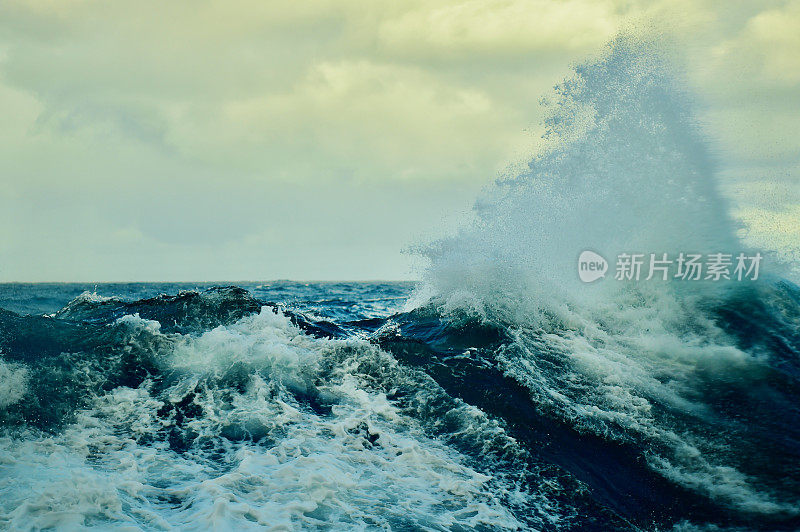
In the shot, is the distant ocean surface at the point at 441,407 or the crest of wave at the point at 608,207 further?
the crest of wave at the point at 608,207

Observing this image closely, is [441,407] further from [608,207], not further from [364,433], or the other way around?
[608,207]

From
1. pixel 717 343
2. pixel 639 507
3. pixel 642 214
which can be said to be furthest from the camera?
pixel 642 214

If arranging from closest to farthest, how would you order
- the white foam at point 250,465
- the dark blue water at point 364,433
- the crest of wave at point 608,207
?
the white foam at point 250,465 → the dark blue water at point 364,433 → the crest of wave at point 608,207

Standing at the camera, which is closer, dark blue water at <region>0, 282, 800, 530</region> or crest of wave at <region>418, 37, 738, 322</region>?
dark blue water at <region>0, 282, 800, 530</region>

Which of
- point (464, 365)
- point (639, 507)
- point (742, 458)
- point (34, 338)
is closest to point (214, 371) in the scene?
point (34, 338)

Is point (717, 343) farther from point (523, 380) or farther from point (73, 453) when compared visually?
point (73, 453)

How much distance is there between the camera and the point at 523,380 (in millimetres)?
7574

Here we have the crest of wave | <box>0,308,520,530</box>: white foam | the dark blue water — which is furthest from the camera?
the crest of wave

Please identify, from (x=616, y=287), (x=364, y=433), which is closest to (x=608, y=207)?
(x=616, y=287)

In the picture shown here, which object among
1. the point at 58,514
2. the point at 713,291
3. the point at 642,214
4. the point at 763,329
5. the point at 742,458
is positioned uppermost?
the point at 642,214

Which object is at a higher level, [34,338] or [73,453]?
[34,338]

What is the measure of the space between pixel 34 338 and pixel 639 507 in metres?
8.57

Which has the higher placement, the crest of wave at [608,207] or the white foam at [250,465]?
the crest of wave at [608,207]

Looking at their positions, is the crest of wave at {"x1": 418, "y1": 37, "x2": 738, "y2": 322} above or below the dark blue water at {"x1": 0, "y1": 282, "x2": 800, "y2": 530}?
above
